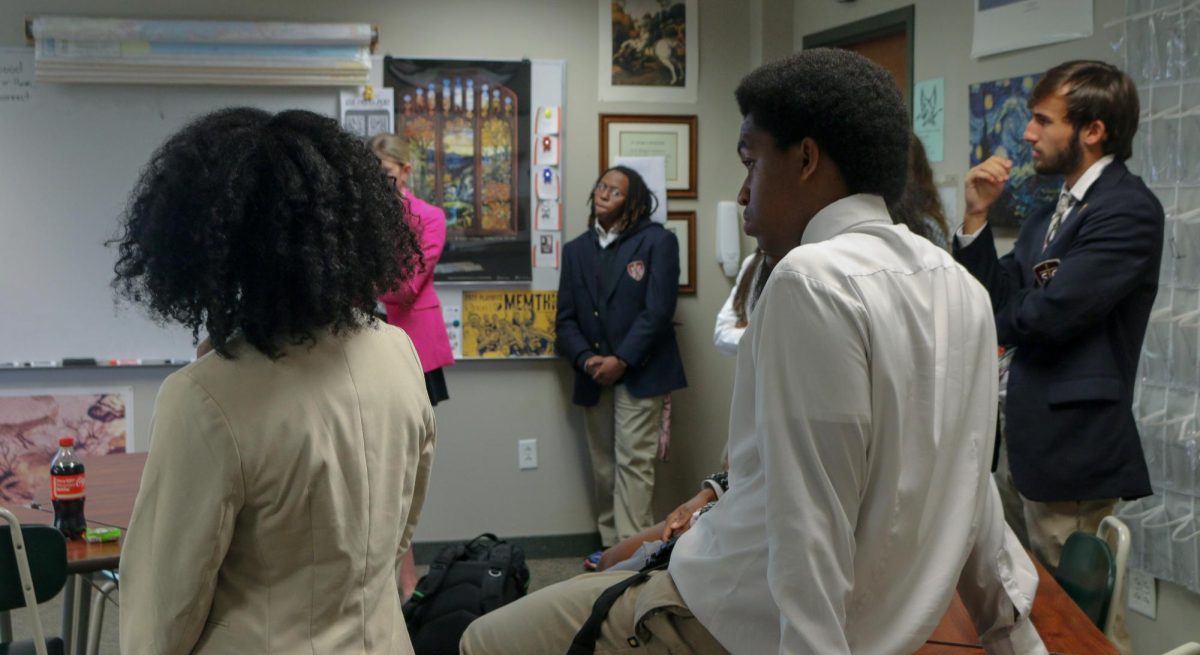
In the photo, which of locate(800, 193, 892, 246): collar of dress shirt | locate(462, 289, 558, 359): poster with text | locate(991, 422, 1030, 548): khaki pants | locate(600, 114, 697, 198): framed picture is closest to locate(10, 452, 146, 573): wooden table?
locate(800, 193, 892, 246): collar of dress shirt

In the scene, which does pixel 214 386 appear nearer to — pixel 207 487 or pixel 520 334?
pixel 207 487

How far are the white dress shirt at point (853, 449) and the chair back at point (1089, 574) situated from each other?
0.44 metres

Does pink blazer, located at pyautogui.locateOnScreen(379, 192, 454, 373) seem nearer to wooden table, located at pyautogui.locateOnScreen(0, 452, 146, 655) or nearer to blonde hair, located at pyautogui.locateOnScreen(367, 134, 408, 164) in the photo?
blonde hair, located at pyautogui.locateOnScreen(367, 134, 408, 164)

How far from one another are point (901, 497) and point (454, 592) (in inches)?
67.5

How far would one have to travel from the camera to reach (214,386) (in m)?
1.30

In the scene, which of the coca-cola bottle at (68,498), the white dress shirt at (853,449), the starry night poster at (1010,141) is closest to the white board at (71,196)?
the coca-cola bottle at (68,498)

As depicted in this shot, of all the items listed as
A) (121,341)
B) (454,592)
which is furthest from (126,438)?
(454,592)

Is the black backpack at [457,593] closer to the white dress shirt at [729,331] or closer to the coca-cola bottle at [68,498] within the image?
the coca-cola bottle at [68,498]

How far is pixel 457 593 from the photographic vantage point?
9.07ft

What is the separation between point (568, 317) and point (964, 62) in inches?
71.3

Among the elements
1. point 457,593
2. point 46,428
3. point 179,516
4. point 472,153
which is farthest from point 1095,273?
point 46,428

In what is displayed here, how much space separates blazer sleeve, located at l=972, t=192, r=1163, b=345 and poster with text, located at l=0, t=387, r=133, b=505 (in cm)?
342

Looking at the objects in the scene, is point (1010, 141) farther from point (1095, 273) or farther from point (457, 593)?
point (457, 593)

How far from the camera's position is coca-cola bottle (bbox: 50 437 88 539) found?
7.75 feet
